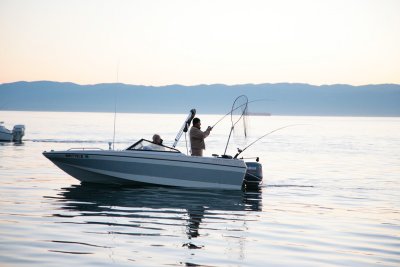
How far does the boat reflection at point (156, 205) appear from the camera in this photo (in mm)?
14602

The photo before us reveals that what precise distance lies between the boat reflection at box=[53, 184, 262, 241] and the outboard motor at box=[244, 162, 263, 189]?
13.6 inches

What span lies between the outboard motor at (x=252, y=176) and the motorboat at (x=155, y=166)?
1005 mm

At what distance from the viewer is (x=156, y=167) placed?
2011 cm

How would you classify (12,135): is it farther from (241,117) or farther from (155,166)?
(241,117)

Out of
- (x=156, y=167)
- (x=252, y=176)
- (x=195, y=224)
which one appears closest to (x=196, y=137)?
(x=156, y=167)

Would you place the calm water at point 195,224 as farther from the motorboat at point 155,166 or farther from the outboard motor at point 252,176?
the outboard motor at point 252,176

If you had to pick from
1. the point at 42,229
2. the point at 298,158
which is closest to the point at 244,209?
the point at 42,229

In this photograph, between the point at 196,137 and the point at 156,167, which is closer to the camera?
the point at 196,137

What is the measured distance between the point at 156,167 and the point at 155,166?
0.04m

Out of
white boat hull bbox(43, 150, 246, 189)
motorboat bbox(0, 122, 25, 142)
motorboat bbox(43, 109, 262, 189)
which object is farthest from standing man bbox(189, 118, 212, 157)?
→ motorboat bbox(0, 122, 25, 142)

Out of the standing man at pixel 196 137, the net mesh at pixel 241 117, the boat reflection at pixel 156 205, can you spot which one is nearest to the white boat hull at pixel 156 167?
the boat reflection at pixel 156 205

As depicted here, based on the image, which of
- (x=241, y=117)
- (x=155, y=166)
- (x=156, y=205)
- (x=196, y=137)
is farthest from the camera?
(x=241, y=117)

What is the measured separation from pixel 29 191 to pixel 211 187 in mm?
5255

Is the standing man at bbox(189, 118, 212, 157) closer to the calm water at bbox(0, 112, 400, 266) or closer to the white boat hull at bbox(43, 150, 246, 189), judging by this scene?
the white boat hull at bbox(43, 150, 246, 189)
